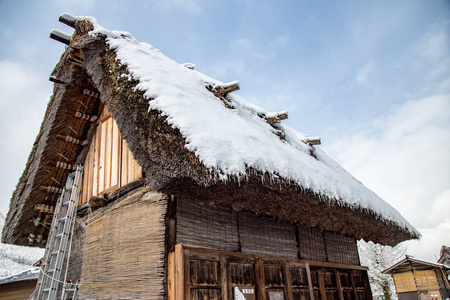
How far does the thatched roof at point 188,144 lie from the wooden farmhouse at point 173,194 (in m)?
0.02

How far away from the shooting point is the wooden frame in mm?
2885

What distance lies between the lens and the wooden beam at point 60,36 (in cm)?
424

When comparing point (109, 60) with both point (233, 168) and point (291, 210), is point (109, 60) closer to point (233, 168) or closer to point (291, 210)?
point (233, 168)

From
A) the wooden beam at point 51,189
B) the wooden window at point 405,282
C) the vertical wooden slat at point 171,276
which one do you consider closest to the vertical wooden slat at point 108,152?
the wooden beam at point 51,189

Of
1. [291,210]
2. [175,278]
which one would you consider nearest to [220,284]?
[175,278]

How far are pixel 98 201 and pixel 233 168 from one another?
2.49 meters

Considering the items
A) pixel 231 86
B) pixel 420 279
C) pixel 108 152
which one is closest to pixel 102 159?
pixel 108 152

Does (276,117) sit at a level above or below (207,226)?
above

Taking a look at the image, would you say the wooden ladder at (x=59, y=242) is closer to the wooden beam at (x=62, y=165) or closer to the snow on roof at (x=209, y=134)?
the wooden beam at (x=62, y=165)

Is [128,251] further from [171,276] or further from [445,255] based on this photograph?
[445,255]

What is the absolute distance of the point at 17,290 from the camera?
8188mm

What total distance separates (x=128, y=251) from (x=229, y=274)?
1.14 meters

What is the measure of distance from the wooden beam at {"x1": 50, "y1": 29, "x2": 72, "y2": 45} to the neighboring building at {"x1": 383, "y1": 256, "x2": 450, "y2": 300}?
12849mm

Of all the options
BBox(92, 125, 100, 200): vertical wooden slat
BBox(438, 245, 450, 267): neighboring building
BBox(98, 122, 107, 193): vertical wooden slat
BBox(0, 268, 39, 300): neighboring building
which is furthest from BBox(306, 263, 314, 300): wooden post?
BBox(438, 245, 450, 267): neighboring building
